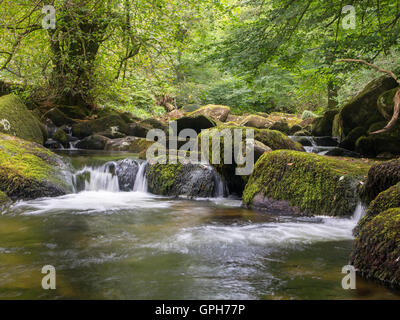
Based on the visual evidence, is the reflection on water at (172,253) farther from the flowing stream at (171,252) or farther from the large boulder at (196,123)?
the large boulder at (196,123)

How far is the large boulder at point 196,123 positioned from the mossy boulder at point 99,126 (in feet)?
9.63

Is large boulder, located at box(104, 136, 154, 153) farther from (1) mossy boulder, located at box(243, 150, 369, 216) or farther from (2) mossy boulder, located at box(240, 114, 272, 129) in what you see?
(1) mossy boulder, located at box(243, 150, 369, 216)

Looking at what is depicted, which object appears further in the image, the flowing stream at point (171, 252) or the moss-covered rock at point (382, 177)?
the moss-covered rock at point (382, 177)

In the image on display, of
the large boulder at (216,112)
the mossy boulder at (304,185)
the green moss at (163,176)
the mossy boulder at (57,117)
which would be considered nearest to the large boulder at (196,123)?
the green moss at (163,176)

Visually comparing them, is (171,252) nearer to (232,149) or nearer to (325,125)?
(232,149)

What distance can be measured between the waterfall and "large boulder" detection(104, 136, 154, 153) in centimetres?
358

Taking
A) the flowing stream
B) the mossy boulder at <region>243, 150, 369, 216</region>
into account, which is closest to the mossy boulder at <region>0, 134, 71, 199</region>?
the flowing stream

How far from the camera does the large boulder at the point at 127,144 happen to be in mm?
11781

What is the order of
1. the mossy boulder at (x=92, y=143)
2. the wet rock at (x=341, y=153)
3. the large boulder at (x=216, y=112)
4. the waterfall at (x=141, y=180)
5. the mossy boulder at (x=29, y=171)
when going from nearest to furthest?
the mossy boulder at (x=29, y=171), the waterfall at (x=141, y=180), the wet rock at (x=341, y=153), the mossy boulder at (x=92, y=143), the large boulder at (x=216, y=112)

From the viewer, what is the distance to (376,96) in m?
9.51

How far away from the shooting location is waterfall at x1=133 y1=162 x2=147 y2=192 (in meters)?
7.94

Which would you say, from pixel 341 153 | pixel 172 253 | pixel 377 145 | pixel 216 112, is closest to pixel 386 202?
pixel 172 253

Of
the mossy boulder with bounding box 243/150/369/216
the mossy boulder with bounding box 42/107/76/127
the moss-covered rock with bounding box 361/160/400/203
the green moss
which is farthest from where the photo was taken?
the mossy boulder with bounding box 42/107/76/127

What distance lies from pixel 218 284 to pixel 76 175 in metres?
5.97
